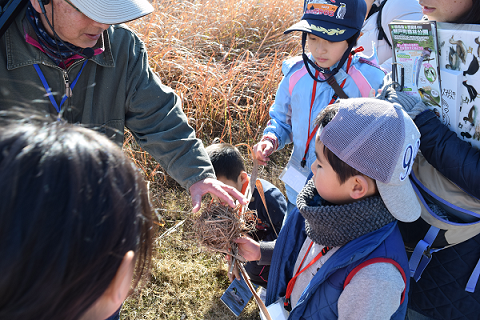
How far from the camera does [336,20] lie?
2.13 metres

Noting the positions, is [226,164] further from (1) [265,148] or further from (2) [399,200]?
(2) [399,200]

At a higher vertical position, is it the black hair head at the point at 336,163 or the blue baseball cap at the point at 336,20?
the blue baseball cap at the point at 336,20

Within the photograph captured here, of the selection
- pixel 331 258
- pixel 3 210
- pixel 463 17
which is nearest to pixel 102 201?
pixel 3 210

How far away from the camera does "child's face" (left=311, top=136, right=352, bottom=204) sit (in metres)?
→ 1.39

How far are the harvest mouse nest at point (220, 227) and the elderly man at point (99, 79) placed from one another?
0.09 m

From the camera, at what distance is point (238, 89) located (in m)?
4.57

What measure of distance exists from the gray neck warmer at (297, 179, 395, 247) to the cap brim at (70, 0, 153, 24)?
1062 millimetres

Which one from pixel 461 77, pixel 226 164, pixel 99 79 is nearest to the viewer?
pixel 461 77

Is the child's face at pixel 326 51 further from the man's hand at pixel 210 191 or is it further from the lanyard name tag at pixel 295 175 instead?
the man's hand at pixel 210 191

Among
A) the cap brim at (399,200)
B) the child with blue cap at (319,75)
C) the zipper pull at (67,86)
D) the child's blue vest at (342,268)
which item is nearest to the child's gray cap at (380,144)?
the cap brim at (399,200)

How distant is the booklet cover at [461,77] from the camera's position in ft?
4.57

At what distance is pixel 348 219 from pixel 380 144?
28 centimetres

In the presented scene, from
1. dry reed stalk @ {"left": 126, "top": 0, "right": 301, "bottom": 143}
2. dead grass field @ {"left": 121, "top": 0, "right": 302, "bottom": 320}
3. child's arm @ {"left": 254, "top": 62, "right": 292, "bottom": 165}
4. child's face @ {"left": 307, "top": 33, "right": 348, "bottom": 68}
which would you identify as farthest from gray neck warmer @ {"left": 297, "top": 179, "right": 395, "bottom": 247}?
dry reed stalk @ {"left": 126, "top": 0, "right": 301, "bottom": 143}

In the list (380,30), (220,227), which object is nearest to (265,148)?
(220,227)
